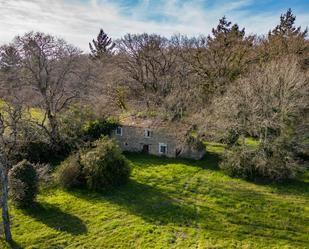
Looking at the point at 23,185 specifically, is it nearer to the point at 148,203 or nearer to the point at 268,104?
the point at 148,203

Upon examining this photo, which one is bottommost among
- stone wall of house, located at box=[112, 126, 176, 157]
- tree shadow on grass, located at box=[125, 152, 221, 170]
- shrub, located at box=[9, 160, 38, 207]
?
shrub, located at box=[9, 160, 38, 207]

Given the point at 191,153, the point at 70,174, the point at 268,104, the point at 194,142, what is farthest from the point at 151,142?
the point at 268,104

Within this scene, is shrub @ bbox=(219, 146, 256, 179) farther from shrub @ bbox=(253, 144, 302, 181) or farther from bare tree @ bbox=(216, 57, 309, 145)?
bare tree @ bbox=(216, 57, 309, 145)

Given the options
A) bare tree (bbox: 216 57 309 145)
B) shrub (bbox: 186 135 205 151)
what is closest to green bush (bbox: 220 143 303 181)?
bare tree (bbox: 216 57 309 145)

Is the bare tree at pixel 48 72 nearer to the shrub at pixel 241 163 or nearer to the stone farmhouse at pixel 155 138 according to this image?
the stone farmhouse at pixel 155 138

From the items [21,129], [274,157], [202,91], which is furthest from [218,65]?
[21,129]
